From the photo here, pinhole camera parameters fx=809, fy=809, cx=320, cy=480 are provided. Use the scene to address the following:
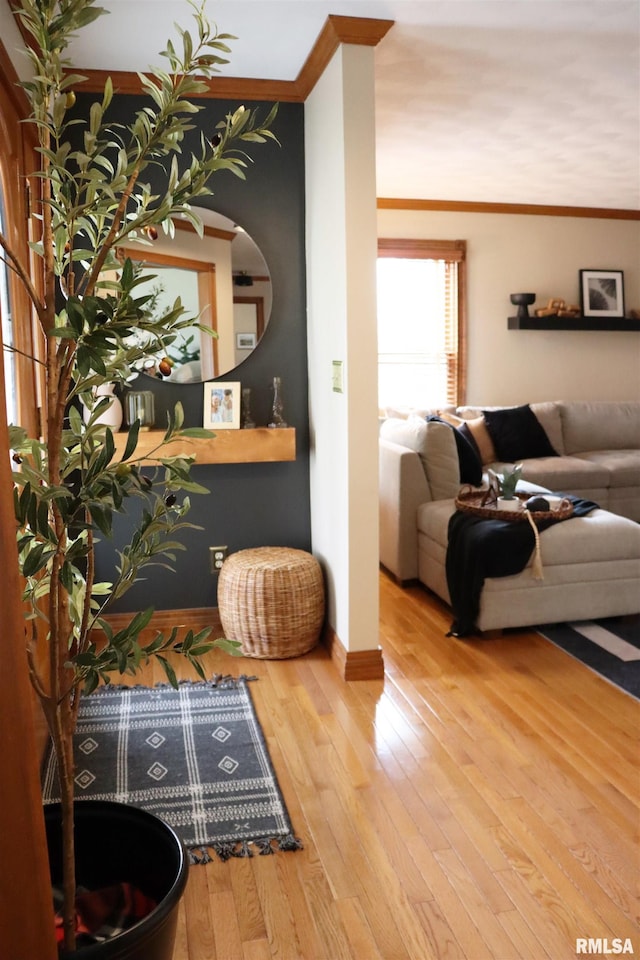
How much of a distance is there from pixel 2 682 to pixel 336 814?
1537 millimetres

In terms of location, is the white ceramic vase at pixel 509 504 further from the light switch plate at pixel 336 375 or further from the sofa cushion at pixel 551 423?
the sofa cushion at pixel 551 423

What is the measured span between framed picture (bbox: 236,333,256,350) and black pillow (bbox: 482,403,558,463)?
2.50 m

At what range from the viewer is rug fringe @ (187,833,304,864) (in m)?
2.18

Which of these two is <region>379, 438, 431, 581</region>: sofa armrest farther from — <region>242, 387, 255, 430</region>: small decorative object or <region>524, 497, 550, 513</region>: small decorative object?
<region>242, 387, 255, 430</region>: small decorative object

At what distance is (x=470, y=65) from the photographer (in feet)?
11.2

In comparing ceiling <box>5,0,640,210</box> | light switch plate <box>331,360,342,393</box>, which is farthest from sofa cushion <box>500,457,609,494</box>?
light switch plate <box>331,360,342,393</box>

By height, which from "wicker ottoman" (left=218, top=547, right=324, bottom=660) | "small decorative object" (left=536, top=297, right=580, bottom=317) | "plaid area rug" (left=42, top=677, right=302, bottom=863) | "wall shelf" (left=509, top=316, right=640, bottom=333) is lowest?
"plaid area rug" (left=42, top=677, right=302, bottom=863)

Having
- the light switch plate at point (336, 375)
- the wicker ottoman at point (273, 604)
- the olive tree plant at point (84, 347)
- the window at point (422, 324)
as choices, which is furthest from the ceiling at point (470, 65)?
the wicker ottoman at point (273, 604)

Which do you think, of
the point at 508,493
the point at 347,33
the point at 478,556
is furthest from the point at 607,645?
the point at 347,33

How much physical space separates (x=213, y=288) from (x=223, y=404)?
53 centimetres

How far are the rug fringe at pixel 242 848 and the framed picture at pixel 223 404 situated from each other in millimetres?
1975

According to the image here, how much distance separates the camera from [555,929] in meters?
1.88

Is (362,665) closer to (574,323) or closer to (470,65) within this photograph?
(470,65)

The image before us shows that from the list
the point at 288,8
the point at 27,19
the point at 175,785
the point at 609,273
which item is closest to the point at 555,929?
the point at 175,785
